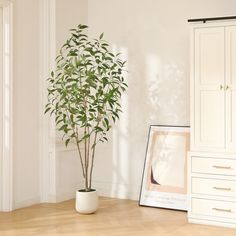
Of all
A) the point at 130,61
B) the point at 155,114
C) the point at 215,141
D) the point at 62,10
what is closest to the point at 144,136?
the point at 155,114

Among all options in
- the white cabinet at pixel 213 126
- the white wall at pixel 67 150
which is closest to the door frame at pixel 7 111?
the white wall at pixel 67 150

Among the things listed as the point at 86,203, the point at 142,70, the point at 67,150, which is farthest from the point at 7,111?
the point at 142,70

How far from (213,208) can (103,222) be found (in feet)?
3.69

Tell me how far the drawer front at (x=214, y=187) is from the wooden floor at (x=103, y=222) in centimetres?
34

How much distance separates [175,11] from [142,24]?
464 mm

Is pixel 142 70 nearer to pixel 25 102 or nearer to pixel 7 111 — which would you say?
pixel 25 102

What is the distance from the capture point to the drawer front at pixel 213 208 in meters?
4.67

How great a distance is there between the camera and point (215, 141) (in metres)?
4.75

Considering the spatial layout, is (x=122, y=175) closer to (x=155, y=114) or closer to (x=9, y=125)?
(x=155, y=114)

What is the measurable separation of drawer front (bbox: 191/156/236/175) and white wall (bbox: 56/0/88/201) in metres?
1.82

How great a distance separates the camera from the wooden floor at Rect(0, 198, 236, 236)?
14.8 ft

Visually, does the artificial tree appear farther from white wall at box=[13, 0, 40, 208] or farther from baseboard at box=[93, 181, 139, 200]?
baseboard at box=[93, 181, 139, 200]

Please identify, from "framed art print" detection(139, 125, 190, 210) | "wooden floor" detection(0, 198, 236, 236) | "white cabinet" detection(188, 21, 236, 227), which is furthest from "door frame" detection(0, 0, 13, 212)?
"white cabinet" detection(188, 21, 236, 227)

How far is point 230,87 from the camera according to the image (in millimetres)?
4680
